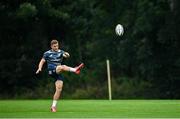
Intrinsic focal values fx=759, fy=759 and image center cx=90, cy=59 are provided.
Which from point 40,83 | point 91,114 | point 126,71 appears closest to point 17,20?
point 40,83

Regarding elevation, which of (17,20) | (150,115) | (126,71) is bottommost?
(150,115)

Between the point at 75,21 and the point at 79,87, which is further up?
the point at 75,21

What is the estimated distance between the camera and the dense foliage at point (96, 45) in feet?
160

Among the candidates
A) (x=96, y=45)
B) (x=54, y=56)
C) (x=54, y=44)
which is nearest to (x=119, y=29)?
(x=54, y=56)

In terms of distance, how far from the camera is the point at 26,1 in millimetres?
49938

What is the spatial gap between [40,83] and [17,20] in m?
4.48

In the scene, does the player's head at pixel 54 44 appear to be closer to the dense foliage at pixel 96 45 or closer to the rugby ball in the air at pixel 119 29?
the rugby ball in the air at pixel 119 29

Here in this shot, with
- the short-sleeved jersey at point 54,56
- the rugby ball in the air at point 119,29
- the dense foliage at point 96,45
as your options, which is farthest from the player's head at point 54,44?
the dense foliage at point 96,45

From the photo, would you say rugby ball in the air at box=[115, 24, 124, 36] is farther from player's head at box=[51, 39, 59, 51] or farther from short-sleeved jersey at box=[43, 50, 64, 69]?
player's head at box=[51, 39, 59, 51]

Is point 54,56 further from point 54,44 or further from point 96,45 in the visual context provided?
point 96,45

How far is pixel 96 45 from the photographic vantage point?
53.7m

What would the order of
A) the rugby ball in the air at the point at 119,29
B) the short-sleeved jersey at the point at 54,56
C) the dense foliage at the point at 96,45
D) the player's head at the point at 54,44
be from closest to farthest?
the player's head at the point at 54,44
the short-sleeved jersey at the point at 54,56
the rugby ball in the air at the point at 119,29
the dense foliage at the point at 96,45

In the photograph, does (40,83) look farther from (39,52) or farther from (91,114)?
(91,114)

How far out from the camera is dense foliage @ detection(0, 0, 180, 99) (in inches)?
1916
